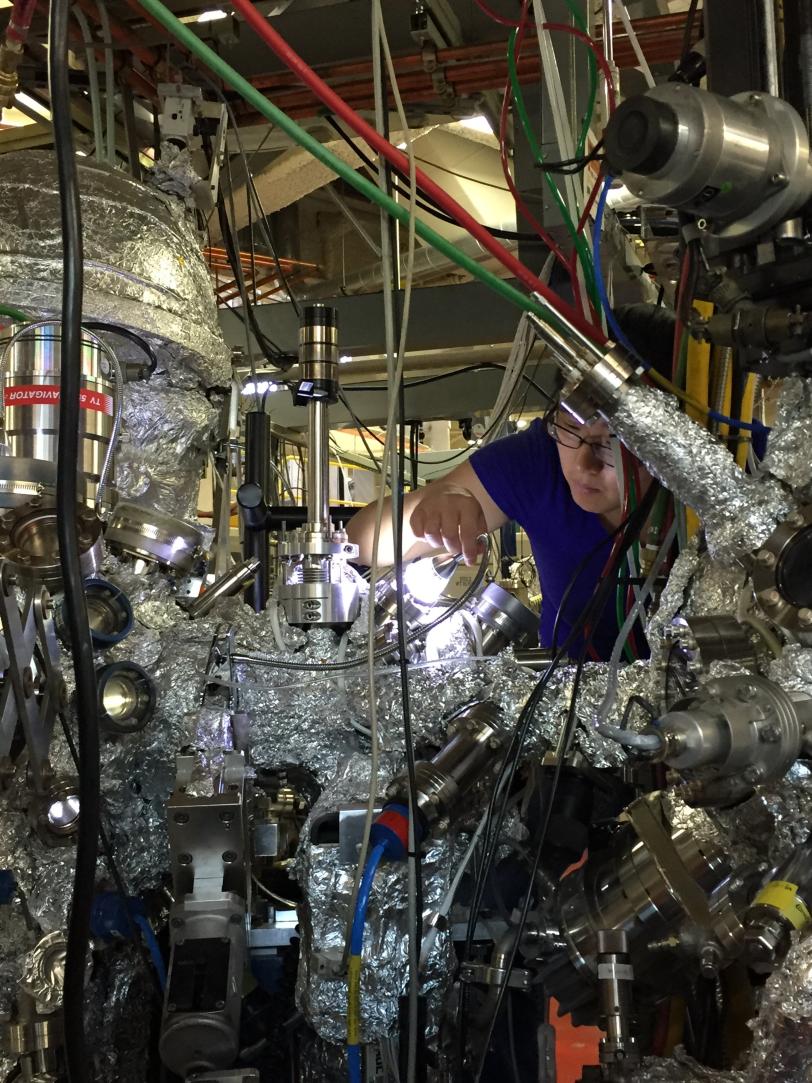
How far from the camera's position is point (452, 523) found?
1592 millimetres

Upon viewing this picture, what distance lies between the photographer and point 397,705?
1.11m

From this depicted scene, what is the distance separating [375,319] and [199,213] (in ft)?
2.51

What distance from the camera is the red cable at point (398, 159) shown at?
0.75m

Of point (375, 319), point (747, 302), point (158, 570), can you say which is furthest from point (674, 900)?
point (375, 319)

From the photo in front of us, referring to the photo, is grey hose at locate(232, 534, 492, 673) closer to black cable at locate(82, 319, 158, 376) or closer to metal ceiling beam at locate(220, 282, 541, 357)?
black cable at locate(82, 319, 158, 376)

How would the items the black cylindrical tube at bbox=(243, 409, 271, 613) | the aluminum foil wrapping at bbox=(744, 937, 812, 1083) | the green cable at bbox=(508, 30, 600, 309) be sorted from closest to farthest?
the aluminum foil wrapping at bbox=(744, 937, 812, 1083), the green cable at bbox=(508, 30, 600, 309), the black cylindrical tube at bbox=(243, 409, 271, 613)

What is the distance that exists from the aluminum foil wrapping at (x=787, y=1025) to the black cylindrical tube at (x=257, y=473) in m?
1.03

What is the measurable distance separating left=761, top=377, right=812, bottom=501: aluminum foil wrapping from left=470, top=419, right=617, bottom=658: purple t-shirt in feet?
2.25

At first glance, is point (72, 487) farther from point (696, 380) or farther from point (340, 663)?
point (696, 380)

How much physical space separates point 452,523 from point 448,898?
2.48 ft

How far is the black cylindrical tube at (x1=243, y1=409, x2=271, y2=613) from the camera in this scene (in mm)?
1529

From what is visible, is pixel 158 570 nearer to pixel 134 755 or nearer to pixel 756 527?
pixel 134 755

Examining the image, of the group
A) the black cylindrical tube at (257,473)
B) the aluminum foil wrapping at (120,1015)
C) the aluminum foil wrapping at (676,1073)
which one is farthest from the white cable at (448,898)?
the black cylindrical tube at (257,473)

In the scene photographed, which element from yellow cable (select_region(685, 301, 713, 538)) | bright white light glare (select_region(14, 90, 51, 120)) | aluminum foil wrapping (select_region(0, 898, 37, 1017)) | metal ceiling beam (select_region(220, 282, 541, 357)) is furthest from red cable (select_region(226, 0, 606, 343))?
metal ceiling beam (select_region(220, 282, 541, 357))
